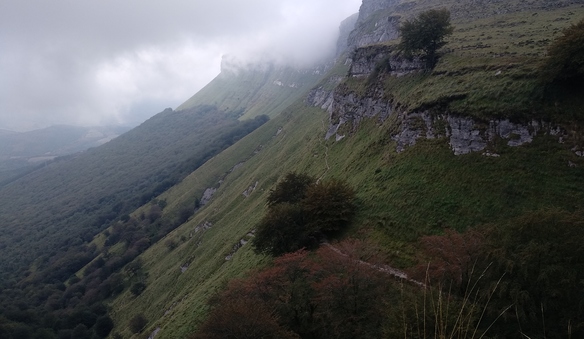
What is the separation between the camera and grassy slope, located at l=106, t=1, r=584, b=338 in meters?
36.7

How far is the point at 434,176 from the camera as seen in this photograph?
43688mm

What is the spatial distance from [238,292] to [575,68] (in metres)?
43.8

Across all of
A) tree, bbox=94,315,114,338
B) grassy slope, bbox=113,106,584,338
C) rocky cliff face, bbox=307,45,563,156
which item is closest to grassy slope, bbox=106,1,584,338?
grassy slope, bbox=113,106,584,338

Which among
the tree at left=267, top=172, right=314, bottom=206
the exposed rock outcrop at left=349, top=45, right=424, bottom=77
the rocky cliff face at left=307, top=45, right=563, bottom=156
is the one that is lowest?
the tree at left=267, top=172, right=314, bottom=206

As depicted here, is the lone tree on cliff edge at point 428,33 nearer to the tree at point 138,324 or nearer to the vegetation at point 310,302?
the vegetation at point 310,302

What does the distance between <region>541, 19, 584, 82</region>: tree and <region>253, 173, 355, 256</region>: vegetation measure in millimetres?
27862

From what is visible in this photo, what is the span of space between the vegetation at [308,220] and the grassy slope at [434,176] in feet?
8.41

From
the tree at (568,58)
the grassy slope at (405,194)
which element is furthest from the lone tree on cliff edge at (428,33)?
the tree at (568,58)

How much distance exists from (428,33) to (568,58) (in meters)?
27.5

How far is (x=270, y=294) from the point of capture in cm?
3130

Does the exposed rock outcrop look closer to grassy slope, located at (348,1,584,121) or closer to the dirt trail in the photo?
grassy slope, located at (348,1,584,121)

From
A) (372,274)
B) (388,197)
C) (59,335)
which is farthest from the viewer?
(59,335)

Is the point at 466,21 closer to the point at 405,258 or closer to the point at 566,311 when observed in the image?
the point at 405,258

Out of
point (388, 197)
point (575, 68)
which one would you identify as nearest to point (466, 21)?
point (575, 68)
